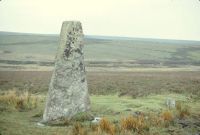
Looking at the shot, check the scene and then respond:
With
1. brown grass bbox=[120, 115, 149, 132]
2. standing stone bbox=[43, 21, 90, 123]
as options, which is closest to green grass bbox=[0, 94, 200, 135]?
brown grass bbox=[120, 115, 149, 132]

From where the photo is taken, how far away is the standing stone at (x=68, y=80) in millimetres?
12407

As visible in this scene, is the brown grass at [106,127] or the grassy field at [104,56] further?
the grassy field at [104,56]

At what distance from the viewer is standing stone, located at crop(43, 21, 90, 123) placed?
12407mm

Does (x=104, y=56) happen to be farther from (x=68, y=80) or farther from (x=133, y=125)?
(x=133, y=125)

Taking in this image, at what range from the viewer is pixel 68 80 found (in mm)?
12516

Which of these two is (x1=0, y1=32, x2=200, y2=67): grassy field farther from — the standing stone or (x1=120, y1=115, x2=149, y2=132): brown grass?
(x1=120, y1=115, x2=149, y2=132): brown grass

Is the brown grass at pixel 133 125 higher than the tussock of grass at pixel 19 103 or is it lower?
higher

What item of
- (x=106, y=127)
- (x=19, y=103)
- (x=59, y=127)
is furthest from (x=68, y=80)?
(x=19, y=103)

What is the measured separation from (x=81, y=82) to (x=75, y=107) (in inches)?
34.5

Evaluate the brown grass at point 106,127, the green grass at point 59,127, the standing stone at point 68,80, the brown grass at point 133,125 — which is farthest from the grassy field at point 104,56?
the brown grass at point 106,127

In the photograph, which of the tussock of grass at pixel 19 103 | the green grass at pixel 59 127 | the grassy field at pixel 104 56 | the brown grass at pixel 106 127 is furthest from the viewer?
the grassy field at pixel 104 56

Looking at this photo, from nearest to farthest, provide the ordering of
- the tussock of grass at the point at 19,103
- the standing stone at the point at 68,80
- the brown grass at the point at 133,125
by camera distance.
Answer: the brown grass at the point at 133,125, the standing stone at the point at 68,80, the tussock of grass at the point at 19,103

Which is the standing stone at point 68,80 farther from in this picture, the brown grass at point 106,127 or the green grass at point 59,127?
the brown grass at point 106,127

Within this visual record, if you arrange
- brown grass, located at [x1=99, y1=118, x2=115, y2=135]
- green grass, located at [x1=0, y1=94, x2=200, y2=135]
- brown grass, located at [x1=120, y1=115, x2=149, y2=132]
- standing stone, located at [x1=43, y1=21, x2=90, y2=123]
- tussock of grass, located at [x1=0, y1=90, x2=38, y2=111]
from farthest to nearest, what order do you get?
tussock of grass, located at [x1=0, y1=90, x2=38, y2=111]
standing stone, located at [x1=43, y1=21, x2=90, y2=123]
green grass, located at [x1=0, y1=94, x2=200, y2=135]
brown grass, located at [x1=120, y1=115, x2=149, y2=132]
brown grass, located at [x1=99, y1=118, x2=115, y2=135]
